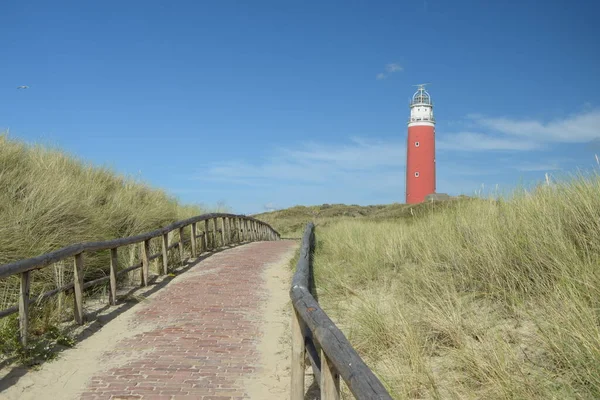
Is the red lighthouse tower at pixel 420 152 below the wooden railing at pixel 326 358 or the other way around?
the other way around

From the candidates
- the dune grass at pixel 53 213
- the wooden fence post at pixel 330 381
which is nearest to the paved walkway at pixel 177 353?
the dune grass at pixel 53 213

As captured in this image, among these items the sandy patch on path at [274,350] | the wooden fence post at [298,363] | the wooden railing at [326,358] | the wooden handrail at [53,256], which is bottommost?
the sandy patch on path at [274,350]

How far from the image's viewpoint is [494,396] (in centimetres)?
402

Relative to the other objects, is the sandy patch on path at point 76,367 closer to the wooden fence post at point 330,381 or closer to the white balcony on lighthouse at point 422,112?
the wooden fence post at point 330,381

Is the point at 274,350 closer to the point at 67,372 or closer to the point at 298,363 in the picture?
the point at 298,363

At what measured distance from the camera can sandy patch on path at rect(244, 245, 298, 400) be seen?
18.4 feet

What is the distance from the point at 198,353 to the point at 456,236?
455 centimetres

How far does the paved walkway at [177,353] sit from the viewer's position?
5.49 m

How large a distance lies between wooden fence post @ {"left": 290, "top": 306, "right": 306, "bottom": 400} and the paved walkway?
1.63 feet

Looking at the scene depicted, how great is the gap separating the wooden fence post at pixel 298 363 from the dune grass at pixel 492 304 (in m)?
0.73

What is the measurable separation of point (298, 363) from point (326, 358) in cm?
119

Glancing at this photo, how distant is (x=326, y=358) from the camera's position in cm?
388

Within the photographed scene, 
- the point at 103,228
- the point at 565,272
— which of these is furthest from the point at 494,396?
the point at 103,228

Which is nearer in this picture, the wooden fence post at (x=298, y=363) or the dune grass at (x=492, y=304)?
the dune grass at (x=492, y=304)
